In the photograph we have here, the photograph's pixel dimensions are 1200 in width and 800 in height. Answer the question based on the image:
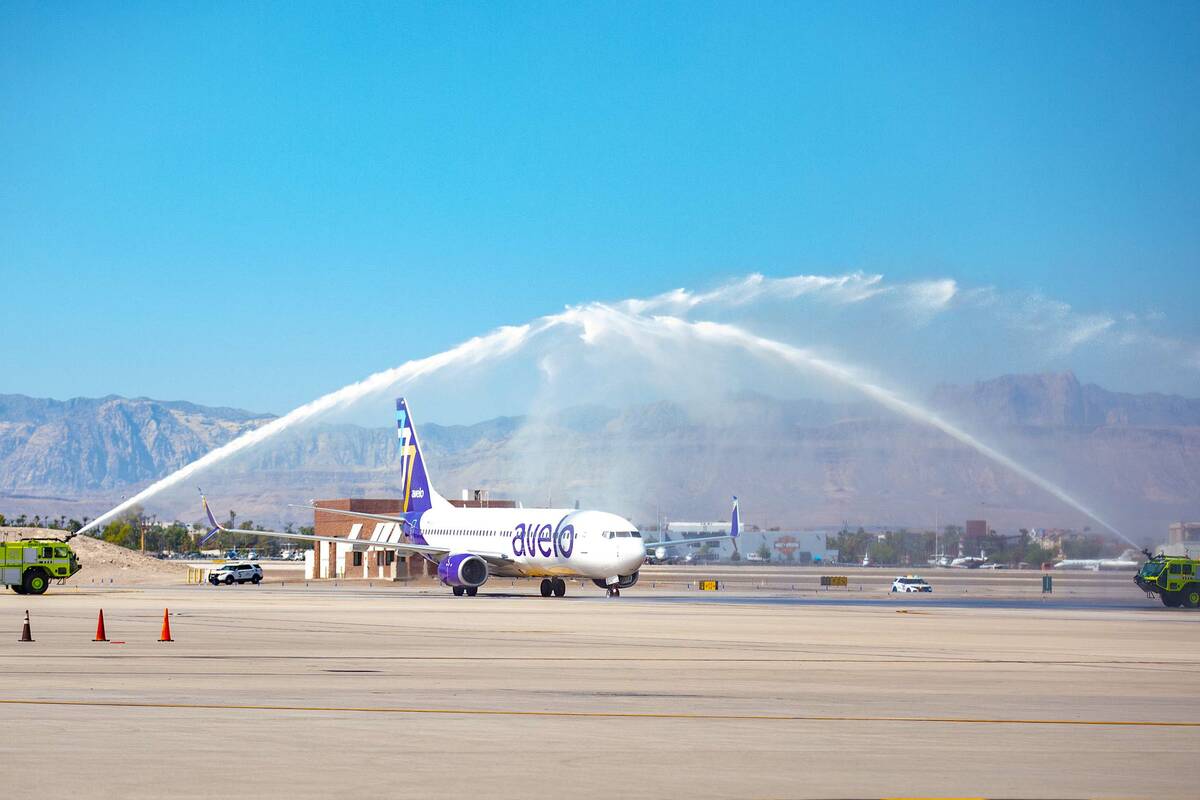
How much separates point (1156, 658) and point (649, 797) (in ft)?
86.8

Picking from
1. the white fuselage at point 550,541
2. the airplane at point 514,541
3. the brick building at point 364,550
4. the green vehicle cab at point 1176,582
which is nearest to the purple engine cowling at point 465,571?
the airplane at point 514,541

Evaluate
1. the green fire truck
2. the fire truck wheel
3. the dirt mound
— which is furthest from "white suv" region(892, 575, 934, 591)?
the fire truck wheel

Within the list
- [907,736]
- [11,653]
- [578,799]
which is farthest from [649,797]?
[11,653]

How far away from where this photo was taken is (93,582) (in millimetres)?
118188

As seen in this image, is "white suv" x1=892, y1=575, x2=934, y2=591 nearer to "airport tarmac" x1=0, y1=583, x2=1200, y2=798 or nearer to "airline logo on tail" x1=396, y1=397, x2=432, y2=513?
"airline logo on tail" x1=396, y1=397, x2=432, y2=513

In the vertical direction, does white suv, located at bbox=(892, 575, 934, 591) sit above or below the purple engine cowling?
below

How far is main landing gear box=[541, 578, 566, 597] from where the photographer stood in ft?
270

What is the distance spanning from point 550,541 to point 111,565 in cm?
6436

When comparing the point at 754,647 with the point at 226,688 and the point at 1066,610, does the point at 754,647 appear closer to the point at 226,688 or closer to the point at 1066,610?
the point at 226,688

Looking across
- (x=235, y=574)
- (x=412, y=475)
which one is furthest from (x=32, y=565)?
(x=235, y=574)

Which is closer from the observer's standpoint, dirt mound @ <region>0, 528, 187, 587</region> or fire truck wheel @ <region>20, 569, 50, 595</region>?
fire truck wheel @ <region>20, 569, 50, 595</region>

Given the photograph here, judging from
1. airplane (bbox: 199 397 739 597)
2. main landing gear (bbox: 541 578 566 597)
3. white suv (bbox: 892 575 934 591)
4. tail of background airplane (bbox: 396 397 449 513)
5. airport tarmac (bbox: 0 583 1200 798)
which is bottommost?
white suv (bbox: 892 575 934 591)

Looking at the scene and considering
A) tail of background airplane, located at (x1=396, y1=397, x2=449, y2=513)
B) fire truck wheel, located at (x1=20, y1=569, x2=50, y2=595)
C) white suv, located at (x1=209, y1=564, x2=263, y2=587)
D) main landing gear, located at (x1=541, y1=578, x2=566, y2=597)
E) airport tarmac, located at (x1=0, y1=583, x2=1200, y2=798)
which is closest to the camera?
airport tarmac, located at (x1=0, y1=583, x2=1200, y2=798)

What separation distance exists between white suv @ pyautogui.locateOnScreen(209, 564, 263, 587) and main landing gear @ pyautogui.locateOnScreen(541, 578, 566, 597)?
130ft
